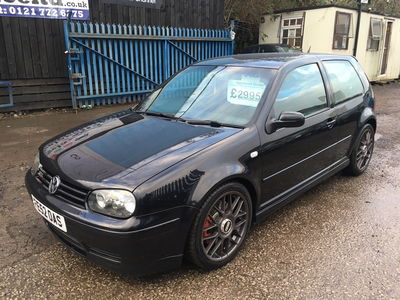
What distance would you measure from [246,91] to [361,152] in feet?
7.45

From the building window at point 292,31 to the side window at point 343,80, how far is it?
9128 millimetres

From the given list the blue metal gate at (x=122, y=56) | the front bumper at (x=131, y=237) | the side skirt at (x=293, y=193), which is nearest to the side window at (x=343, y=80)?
the side skirt at (x=293, y=193)

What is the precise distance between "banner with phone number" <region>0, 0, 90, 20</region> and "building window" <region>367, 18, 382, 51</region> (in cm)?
1048

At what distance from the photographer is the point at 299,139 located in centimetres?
326

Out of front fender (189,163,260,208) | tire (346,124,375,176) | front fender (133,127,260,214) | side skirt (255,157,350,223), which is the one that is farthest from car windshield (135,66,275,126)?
tire (346,124,375,176)

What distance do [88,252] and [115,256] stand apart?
245 millimetres

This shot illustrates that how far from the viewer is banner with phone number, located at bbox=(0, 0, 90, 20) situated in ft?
24.1

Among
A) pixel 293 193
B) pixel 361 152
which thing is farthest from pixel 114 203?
pixel 361 152

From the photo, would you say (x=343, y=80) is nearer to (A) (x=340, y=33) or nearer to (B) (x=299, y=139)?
(B) (x=299, y=139)

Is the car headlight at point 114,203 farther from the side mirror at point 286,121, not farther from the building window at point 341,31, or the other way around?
the building window at point 341,31

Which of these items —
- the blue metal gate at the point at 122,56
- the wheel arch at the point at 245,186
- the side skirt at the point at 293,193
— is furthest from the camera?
the blue metal gate at the point at 122,56

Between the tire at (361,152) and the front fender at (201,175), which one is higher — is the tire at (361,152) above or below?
below

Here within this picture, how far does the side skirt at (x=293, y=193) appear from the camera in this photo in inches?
119

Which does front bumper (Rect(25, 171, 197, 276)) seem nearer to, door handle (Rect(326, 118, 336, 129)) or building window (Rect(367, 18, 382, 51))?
door handle (Rect(326, 118, 336, 129))
